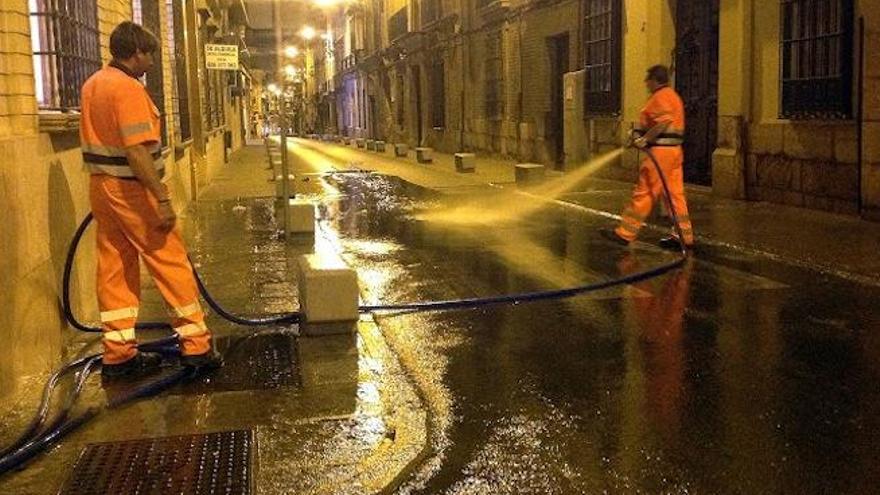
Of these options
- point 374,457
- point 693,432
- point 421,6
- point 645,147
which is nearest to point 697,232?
point 645,147

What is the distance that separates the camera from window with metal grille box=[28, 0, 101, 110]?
21.8ft

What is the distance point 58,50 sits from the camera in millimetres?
6777

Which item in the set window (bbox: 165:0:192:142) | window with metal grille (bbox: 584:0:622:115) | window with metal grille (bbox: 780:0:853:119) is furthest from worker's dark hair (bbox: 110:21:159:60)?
window with metal grille (bbox: 584:0:622:115)

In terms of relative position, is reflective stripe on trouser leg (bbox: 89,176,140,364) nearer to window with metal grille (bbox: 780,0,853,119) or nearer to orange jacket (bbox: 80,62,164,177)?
orange jacket (bbox: 80,62,164,177)

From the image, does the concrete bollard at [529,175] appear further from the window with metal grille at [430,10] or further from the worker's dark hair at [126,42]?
the window with metal grille at [430,10]

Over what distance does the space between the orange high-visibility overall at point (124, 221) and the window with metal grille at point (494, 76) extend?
69.4ft

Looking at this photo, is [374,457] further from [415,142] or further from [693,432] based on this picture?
[415,142]

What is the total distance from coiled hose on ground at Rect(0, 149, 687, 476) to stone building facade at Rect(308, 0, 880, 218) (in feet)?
13.4

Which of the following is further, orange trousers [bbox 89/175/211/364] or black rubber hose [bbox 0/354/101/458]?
orange trousers [bbox 89/175/211/364]

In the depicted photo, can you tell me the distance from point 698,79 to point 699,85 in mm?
112

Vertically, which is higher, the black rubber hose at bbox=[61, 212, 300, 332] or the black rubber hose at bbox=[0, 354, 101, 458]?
the black rubber hose at bbox=[61, 212, 300, 332]

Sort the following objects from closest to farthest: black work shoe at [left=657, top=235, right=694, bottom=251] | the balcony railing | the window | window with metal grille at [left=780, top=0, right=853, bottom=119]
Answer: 1. black work shoe at [left=657, top=235, right=694, bottom=251]
2. window with metal grille at [left=780, top=0, right=853, bottom=119]
3. the window
4. the balcony railing

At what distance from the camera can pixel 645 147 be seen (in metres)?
9.53

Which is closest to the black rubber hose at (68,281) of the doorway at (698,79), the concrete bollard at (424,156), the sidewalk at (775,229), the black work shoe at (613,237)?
the black work shoe at (613,237)
